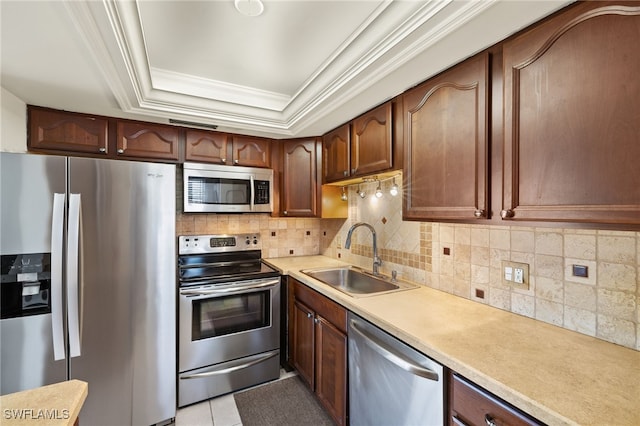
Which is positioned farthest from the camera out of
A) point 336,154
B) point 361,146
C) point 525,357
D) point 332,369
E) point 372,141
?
point 336,154

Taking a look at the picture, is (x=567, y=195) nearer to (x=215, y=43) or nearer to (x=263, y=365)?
(x=215, y=43)

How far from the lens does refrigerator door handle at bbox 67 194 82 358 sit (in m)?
1.56

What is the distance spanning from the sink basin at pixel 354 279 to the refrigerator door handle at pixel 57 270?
1510 mm

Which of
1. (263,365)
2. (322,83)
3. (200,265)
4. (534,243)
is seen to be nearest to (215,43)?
(322,83)

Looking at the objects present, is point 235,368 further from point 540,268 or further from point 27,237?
point 540,268

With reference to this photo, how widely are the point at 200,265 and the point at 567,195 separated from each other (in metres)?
2.57

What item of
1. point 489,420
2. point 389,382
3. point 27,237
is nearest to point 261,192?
point 27,237

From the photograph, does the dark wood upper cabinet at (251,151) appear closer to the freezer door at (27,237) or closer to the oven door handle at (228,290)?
the oven door handle at (228,290)

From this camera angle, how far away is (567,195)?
973 millimetres

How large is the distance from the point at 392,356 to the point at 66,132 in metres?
2.54

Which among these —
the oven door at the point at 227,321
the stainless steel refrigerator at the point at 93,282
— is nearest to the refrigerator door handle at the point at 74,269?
the stainless steel refrigerator at the point at 93,282

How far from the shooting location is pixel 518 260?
1412 mm

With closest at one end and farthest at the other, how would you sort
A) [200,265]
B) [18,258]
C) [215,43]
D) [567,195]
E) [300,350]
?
[567,195]
[18,258]
[215,43]
[300,350]
[200,265]

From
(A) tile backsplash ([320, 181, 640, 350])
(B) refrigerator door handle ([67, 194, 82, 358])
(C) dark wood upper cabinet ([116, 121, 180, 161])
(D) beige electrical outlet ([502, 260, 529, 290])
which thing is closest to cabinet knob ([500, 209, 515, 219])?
(A) tile backsplash ([320, 181, 640, 350])
